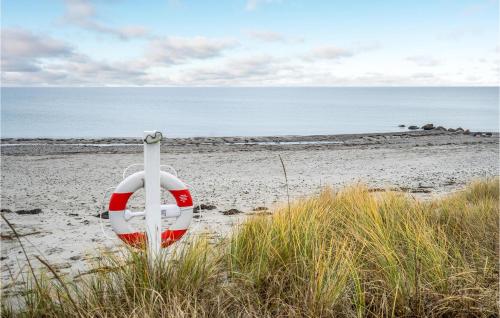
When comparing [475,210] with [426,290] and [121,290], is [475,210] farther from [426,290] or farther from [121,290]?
[121,290]

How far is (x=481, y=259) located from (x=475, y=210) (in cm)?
115

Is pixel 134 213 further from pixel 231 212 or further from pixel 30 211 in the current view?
pixel 30 211

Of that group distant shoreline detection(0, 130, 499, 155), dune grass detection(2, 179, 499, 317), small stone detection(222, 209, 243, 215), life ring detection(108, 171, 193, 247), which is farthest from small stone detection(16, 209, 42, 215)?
distant shoreline detection(0, 130, 499, 155)

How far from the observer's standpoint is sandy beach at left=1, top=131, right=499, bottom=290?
5.20 meters

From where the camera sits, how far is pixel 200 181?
10.7 m

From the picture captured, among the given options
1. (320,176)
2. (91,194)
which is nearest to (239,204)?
(91,194)

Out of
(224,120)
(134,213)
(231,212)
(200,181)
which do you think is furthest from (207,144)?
(224,120)

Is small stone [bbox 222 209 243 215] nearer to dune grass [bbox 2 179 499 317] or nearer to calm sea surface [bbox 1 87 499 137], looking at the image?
dune grass [bbox 2 179 499 317]

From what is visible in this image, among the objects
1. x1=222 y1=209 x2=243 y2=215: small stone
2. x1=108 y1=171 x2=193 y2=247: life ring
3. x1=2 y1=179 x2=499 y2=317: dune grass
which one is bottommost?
x1=222 y1=209 x2=243 y2=215: small stone

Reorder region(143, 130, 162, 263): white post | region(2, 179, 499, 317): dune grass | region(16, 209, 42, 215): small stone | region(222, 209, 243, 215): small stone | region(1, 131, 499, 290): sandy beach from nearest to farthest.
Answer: region(2, 179, 499, 317): dune grass
region(143, 130, 162, 263): white post
region(1, 131, 499, 290): sandy beach
region(222, 209, 243, 215): small stone
region(16, 209, 42, 215): small stone

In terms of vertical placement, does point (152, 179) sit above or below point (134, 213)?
above

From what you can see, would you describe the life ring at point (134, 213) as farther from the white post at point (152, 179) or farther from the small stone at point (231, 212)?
the small stone at point (231, 212)

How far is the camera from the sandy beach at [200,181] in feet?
17.0

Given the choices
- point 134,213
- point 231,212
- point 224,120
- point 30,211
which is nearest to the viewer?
point 134,213
